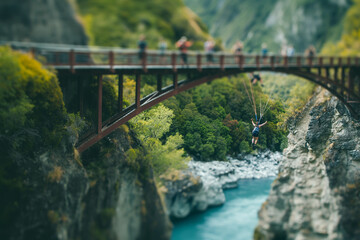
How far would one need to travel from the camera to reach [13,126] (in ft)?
61.7

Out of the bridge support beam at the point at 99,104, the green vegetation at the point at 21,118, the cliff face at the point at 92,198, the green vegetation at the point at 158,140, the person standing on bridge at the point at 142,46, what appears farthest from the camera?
the green vegetation at the point at 158,140

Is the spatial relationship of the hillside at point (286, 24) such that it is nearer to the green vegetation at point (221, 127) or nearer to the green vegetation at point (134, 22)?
the green vegetation at point (134, 22)

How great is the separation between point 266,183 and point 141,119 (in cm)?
1026

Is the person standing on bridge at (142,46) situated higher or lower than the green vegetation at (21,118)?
higher

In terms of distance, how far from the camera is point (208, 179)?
33.0 meters

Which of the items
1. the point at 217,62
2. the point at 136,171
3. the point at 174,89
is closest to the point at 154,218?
the point at 136,171

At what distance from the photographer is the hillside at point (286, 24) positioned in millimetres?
→ 110188

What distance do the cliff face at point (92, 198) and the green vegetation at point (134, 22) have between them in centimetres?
766

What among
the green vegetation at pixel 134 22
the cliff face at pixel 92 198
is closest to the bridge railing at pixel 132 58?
the cliff face at pixel 92 198

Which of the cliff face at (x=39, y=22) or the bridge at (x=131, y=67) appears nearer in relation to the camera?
the cliff face at (x=39, y=22)

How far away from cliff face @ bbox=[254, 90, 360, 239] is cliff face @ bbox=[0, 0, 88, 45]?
14.4 m

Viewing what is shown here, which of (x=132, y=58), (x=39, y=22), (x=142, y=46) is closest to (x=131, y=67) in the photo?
(x=132, y=58)

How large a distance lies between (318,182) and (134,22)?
20419mm

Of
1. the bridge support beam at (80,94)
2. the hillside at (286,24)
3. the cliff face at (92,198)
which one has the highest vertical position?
the hillside at (286,24)
